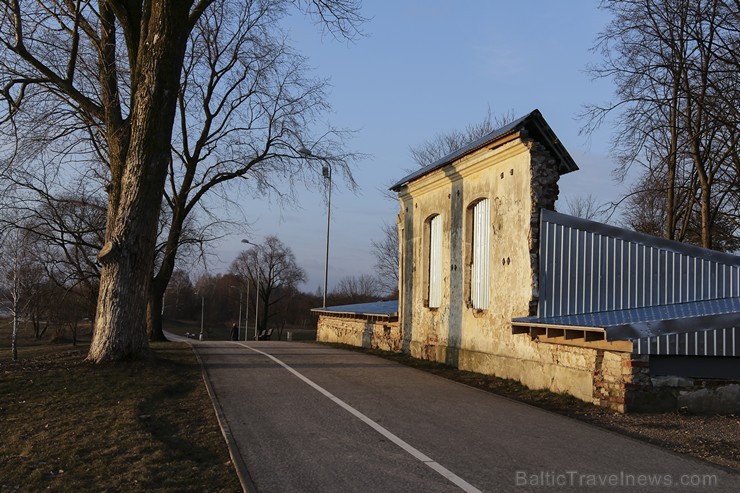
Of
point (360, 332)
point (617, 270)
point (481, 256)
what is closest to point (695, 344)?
point (617, 270)

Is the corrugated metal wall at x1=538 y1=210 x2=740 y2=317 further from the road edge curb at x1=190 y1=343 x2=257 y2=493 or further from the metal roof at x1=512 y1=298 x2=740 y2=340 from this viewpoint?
the road edge curb at x1=190 y1=343 x2=257 y2=493

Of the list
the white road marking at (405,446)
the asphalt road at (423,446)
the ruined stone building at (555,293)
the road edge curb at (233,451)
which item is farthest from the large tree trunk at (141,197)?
the ruined stone building at (555,293)

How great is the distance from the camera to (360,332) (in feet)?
80.5

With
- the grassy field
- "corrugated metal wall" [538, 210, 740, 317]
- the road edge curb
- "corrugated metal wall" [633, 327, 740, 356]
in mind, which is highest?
"corrugated metal wall" [538, 210, 740, 317]

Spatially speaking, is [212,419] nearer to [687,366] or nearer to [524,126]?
[687,366]

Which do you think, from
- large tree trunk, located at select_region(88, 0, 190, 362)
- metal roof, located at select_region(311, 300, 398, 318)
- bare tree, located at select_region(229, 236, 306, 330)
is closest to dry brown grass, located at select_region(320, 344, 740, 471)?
large tree trunk, located at select_region(88, 0, 190, 362)

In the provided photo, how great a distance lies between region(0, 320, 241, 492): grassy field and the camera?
6168 mm

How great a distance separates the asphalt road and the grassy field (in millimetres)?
441

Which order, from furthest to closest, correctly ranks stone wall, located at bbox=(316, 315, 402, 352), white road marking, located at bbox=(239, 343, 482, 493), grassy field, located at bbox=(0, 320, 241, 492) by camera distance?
stone wall, located at bbox=(316, 315, 402, 352), grassy field, located at bbox=(0, 320, 241, 492), white road marking, located at bbox=(239, 343, 482, 493)

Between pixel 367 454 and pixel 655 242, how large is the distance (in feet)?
25.7

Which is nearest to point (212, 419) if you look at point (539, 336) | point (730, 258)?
point (539, 336)

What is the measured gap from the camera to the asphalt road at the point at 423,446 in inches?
236

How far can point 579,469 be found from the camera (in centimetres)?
650

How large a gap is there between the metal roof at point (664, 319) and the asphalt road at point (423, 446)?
1.77m
